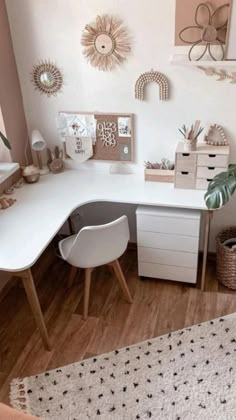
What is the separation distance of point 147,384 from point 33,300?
29.5 inches

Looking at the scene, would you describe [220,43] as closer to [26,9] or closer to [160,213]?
[160,213]

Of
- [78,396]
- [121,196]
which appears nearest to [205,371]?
[78,396]

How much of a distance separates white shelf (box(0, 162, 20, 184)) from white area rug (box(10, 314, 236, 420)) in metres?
1.20

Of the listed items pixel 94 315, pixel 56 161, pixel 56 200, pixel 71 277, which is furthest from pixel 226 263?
pixel 56 161

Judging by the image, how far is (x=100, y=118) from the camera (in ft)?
8.30

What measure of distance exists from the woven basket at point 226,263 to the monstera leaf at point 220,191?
0.50 metres

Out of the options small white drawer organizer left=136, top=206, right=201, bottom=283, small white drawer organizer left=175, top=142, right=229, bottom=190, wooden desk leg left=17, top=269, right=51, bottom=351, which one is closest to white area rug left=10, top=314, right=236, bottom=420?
wooden desk leg left=17, top=269, right=51, bottom=351

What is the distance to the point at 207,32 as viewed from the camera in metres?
2.02

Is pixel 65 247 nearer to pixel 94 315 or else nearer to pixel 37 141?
pixel 94 315

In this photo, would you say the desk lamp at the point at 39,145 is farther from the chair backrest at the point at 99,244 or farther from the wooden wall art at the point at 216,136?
the wooden wall art at the point at 216,136

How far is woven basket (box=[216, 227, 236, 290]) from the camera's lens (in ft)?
8.03

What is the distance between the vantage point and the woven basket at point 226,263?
2447 millimetres

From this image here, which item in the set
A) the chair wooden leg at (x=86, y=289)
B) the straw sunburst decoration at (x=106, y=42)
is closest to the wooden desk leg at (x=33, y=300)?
the chair wooden leg at (x=86, y=289)

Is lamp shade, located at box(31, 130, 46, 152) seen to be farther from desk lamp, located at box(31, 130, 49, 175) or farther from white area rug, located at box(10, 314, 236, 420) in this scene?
white area rug, located at box(10, 314, 236, 420)
